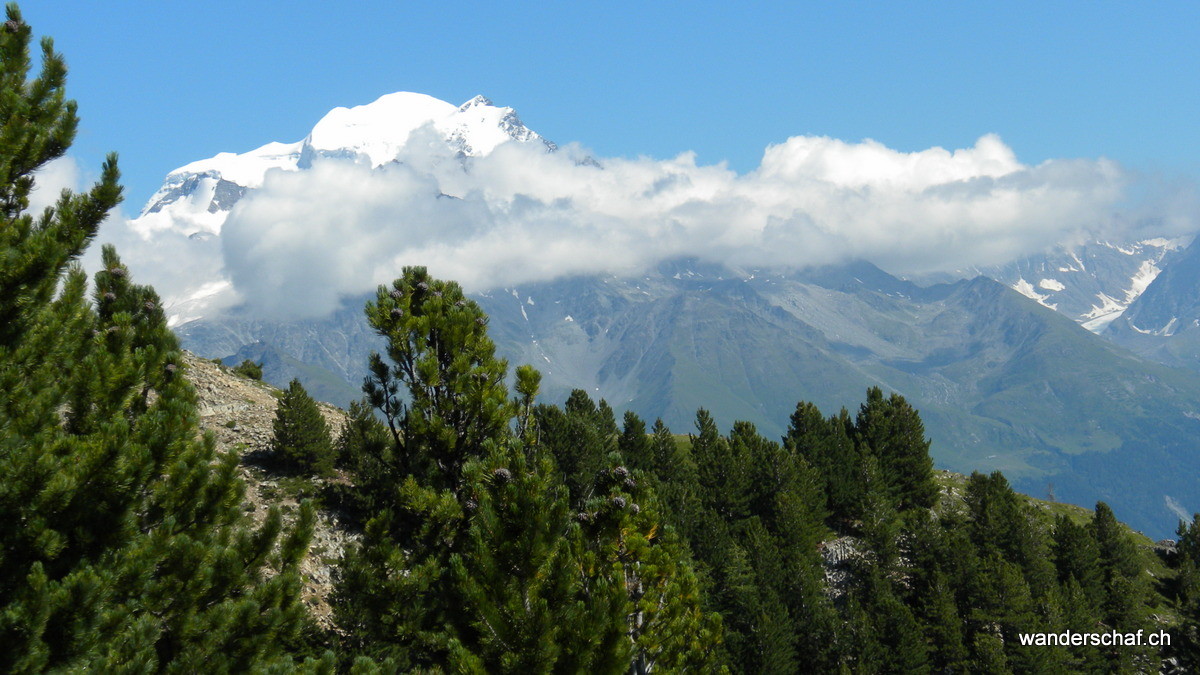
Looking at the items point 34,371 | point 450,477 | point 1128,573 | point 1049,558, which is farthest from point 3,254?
point 1128,573

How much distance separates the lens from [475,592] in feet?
49.0

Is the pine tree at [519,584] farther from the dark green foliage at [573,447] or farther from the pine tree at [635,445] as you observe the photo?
the pine tree at [635,445]

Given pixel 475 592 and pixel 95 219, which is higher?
pixel 95 219

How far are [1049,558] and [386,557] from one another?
260 feet

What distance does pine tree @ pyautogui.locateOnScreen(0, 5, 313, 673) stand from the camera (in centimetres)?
1070

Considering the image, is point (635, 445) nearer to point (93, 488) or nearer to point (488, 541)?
point (488, 541)

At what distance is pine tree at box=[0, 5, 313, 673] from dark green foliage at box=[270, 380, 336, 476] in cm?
3198

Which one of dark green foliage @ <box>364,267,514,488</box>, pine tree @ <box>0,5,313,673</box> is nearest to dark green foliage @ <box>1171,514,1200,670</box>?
dark green foliage @ <box>364,267,514,488</box>

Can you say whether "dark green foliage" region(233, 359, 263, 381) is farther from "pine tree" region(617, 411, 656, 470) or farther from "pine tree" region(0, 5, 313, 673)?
"pine tree" region(0, 5, 313, 673)

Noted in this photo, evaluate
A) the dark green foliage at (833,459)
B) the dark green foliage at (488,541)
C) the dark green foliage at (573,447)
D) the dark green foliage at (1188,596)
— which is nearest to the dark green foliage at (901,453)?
the dark green foliage at (833,459)

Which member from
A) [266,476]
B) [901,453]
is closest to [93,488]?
[266,476]

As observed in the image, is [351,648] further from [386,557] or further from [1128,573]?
[1128,573]

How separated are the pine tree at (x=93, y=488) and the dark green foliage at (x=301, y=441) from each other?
3198cm

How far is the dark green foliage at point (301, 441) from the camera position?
149 feet
